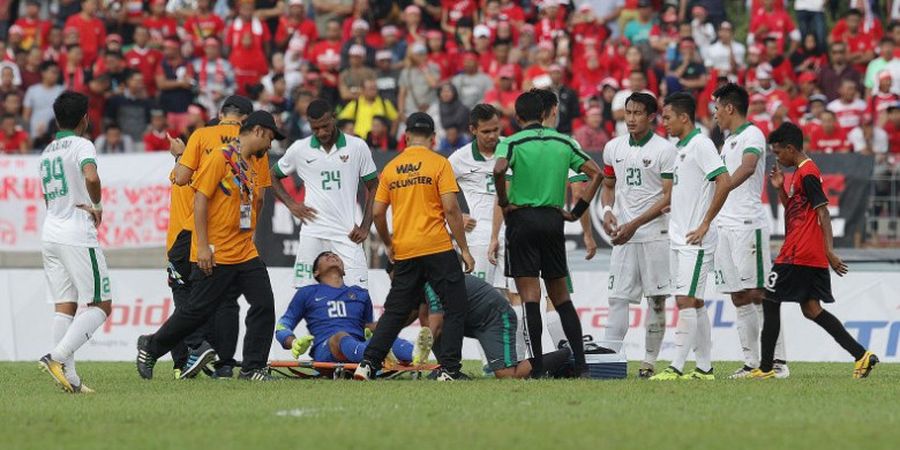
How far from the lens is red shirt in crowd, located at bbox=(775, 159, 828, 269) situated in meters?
13.4

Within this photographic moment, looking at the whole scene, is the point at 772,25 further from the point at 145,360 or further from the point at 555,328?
the point at 145,360

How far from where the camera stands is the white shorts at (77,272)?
1291 centimetres

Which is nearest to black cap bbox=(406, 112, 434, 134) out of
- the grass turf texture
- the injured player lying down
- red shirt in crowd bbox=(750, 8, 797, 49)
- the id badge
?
the injured player lying down

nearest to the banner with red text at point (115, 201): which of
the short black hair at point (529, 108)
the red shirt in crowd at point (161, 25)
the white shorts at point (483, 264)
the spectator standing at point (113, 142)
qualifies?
the spectator standing at point (113, 142)

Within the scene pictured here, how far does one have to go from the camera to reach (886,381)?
13.1 meters

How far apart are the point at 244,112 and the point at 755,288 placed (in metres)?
4.81

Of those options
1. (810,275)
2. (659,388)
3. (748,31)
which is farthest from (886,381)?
(748,31)

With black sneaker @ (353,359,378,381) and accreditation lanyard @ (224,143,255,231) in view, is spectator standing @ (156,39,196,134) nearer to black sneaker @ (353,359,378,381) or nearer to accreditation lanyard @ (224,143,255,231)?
accreditation lanyard @ (224,143,255,231)

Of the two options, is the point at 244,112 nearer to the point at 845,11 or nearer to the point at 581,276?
the point at 581,276

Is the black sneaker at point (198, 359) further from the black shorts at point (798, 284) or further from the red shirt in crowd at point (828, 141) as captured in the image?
the red shirt in crowd at point (828, 141)

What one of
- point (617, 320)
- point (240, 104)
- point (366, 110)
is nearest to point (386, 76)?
point (366, 110)

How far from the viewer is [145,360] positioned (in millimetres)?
13891

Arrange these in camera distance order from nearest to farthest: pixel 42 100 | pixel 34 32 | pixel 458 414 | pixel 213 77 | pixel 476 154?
1. pixel 458 414
2. pixel 476 154
3. pixel 42 100
4. pixel 213 77
5. pixel 34 32

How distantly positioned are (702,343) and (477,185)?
300 centimetres
